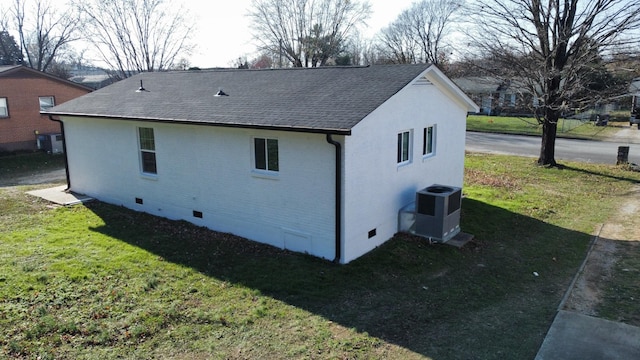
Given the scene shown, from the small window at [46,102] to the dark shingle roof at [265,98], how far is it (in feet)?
42.1

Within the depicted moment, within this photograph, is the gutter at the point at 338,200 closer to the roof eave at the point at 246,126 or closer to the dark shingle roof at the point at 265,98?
the roof eave at the point at 246,126

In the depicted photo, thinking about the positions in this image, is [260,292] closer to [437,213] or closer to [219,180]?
[219,180]

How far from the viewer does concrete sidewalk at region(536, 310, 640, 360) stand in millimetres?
6559

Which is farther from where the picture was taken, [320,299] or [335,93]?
[335,93]

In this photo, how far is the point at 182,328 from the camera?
280 inches

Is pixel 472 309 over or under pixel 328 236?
under

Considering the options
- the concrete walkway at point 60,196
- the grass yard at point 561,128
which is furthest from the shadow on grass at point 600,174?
the concrete walkway at point 60,196

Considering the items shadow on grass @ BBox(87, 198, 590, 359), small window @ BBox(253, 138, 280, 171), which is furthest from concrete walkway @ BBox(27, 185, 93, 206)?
small window @ BBox(253, 138, 280, 171)

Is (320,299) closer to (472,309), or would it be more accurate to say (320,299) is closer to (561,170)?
(472,309)

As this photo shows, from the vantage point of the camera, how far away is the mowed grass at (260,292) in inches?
265

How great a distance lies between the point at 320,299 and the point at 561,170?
16.9 meters

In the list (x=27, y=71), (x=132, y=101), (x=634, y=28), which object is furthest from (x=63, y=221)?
(x=634, y=28)

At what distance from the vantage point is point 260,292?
840cm

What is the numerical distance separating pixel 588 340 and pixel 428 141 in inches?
274
